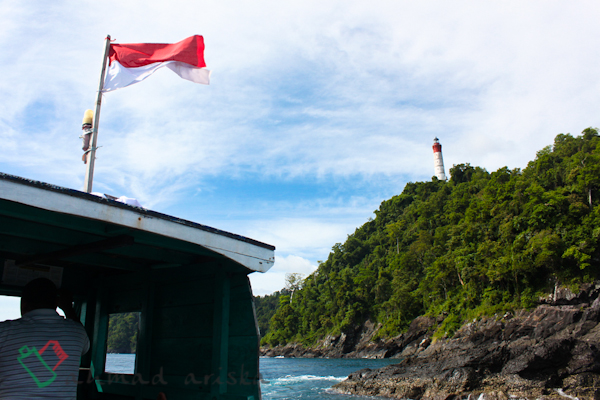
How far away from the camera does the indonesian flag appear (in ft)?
21.3

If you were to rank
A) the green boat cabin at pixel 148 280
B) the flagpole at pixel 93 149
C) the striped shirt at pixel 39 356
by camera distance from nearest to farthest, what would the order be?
the striped shirt at pixel 39 356 → the green boat cabin at pixel 148 280 → the flagpole at pixel 93 149

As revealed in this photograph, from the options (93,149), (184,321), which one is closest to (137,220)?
(184,321)

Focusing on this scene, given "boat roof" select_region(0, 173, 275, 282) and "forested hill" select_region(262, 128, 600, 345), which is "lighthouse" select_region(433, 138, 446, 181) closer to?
"forested hill" select_region(262, 128, 600, 345)

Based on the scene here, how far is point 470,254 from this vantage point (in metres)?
47.7

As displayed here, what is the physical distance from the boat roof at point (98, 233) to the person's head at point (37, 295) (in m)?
0.61

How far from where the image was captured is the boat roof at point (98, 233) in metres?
2.99

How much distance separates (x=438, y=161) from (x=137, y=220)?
95.4 meters

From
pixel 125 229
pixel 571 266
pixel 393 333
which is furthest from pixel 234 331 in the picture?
pixel 393 333

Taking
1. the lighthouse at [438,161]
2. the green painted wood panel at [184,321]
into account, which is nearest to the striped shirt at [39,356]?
the green painted wood panel at [184,321]

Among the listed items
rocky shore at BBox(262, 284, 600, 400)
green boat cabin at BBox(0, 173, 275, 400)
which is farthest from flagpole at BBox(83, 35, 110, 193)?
rocky shore at BBox(262, 284, 600, 400)

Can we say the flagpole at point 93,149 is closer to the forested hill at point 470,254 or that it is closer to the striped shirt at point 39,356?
the striped shirt at point 39,356

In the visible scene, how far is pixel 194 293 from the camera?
4.92 metres

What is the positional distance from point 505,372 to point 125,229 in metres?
21.1

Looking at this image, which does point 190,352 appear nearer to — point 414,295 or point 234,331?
point 234,331
